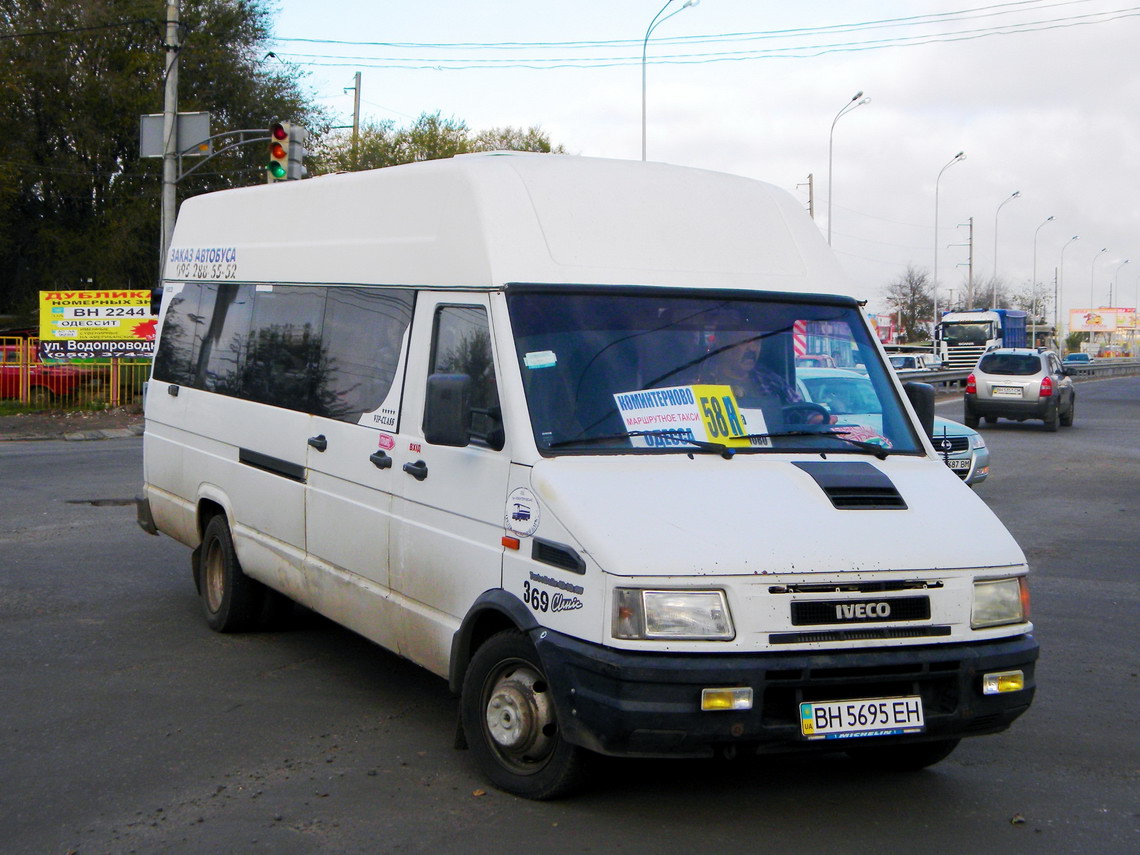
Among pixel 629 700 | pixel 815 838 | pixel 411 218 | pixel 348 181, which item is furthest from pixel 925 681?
pixel 348 181

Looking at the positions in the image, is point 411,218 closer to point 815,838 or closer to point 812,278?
point 812,278

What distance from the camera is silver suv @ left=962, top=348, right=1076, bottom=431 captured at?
25938 millimetres

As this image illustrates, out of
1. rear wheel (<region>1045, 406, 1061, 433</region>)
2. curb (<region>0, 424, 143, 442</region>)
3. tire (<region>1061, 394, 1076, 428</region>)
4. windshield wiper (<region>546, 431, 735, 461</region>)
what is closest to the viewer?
windshield wiper (<region>546, 431, 735, 461</region>)

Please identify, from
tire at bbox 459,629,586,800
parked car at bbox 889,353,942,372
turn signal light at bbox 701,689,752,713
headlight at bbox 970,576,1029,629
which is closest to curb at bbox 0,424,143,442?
tire at bbox 459,629,586,800

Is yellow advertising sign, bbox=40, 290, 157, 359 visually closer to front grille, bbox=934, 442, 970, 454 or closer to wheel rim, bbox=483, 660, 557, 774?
front grille, bbox=934, 442, 970, 454

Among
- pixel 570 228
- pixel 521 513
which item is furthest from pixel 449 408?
pixel 570 228

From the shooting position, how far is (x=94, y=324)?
1023 inches

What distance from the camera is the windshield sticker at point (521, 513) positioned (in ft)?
15.4

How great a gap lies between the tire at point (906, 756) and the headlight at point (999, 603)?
0.64m

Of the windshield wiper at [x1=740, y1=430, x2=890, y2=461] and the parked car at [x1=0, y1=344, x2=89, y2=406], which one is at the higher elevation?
the windshield wiper at [x1=740, y1=430, x2=890, y2=461]

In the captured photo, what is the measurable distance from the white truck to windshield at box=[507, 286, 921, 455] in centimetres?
1

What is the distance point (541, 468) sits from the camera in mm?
4715

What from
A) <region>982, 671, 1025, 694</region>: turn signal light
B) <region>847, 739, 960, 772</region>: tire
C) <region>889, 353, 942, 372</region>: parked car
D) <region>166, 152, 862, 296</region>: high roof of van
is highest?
<region>166, 152, 862, 296</region>: high roof of van

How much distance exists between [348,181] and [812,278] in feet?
8.02
